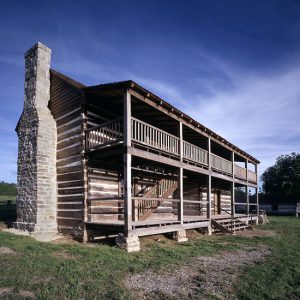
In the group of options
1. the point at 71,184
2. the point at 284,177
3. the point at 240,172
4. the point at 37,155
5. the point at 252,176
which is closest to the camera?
the point at 71,184

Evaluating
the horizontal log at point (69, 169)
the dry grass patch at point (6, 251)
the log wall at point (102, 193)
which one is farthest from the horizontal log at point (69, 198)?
the dry grass patch at point (6, 251)

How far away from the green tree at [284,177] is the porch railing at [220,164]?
30.9m

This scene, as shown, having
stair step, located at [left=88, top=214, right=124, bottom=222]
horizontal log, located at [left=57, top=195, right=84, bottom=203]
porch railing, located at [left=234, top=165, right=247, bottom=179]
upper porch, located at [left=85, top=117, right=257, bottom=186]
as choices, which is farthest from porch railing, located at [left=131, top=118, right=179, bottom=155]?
porch railing, located at [left=234, top=165, right=247, bottom=179]

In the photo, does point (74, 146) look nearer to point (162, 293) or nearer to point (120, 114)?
point (120, 114)

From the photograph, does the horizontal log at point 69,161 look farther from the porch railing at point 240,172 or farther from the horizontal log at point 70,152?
the porch railing at point 240,172

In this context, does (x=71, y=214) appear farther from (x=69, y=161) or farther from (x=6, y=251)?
(x=6, y=251)

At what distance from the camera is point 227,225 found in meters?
19.4

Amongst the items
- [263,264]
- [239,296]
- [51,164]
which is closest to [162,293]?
[239,296]

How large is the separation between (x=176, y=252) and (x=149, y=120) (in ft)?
27.2

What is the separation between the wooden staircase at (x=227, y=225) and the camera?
1758 centimetres

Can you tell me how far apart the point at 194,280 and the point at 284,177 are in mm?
47799

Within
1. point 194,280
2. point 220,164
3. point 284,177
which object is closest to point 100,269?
point 194,280

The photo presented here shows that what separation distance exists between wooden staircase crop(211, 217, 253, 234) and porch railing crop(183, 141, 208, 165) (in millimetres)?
3635

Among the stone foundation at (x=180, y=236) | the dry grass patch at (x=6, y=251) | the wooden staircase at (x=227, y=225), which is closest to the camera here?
the dry grass patch at (x=6, y=251)
